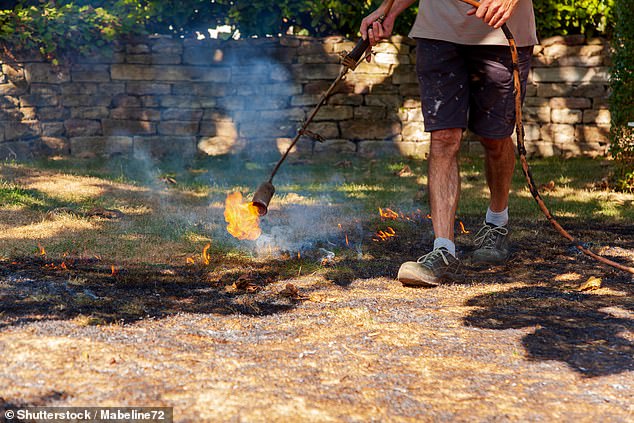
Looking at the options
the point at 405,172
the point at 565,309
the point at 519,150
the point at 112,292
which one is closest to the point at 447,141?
the point at 519,150

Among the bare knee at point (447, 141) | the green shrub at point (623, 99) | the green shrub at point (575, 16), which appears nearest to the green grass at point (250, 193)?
the green shrub at point (623, 99)

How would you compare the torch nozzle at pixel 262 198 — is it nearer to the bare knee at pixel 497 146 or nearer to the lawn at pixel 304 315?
the lawn at pixel 304 315

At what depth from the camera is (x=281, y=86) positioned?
30.7 feet

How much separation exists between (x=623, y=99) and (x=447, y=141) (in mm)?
3561

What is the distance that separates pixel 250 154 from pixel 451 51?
17.4 feet

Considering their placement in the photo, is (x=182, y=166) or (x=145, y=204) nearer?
(x=145, y=204)

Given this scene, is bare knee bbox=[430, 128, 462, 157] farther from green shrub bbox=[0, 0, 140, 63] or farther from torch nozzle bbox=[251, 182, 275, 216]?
green shrub bbox=[0, 0, 140, 63]

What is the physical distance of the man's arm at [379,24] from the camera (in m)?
4.38

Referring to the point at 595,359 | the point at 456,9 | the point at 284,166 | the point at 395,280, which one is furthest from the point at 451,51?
the point at 284,166

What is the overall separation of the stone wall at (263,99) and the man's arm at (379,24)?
16.1 feet

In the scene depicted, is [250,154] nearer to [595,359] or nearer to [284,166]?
[284,166]

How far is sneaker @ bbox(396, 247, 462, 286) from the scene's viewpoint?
→ 3.90 m

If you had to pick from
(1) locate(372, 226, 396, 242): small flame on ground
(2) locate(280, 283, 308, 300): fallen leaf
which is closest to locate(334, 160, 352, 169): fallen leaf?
(1) locate(372, 226, 396, 242): small flame on ground

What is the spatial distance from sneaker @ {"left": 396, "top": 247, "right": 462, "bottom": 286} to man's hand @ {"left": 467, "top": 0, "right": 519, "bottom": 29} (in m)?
1.15
